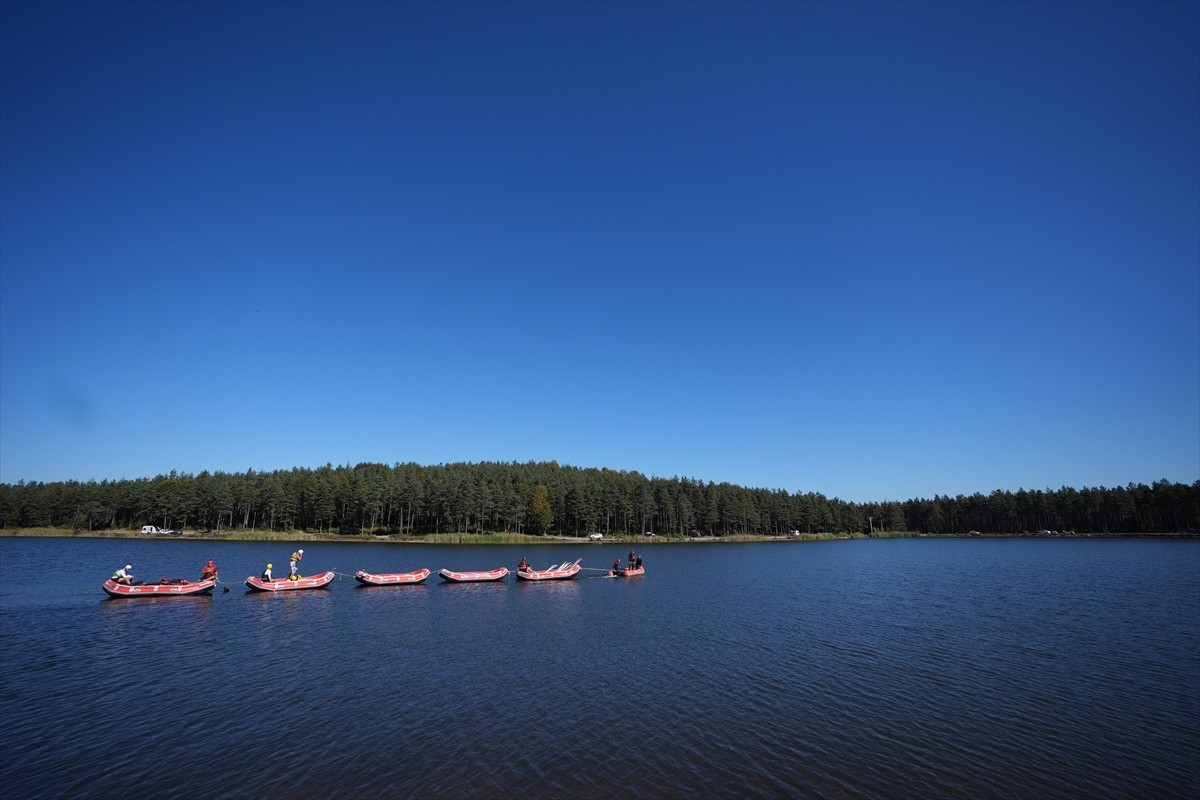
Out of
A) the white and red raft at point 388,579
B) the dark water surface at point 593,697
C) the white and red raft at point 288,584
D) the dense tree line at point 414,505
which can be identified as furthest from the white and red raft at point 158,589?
the dense tree line at point 414,505

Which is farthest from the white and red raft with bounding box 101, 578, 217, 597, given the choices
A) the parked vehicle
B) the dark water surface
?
the parked vehicle

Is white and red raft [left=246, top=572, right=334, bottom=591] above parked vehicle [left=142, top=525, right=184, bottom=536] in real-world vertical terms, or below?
above

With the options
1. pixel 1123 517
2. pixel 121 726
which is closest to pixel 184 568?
pixel 121 726

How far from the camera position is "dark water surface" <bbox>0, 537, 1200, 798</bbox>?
50.6ft

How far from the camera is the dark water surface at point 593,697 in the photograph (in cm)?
1541

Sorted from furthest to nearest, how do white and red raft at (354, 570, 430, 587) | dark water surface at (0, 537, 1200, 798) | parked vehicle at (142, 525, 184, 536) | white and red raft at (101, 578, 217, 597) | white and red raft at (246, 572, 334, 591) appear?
parked vehicle at (142, 525, 184, 536), white and red raft at (354, 570, 430, 587), white and red raft at (246, 572, 334, 591), white and red raft at (101, 578, 217, 597), dark water surface at (0, 537, 1200, 798)

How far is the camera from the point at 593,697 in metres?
21.8

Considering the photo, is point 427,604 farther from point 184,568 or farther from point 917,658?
point 184,568

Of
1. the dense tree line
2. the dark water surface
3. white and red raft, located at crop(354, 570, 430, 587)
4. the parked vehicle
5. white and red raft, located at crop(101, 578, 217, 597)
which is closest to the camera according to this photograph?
the dark water surface

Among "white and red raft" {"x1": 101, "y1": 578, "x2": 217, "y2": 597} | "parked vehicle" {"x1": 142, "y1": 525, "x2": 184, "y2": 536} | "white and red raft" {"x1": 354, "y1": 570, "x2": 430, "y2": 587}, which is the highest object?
"white and red raft" {"x1": 101, "y1": 578, "x2": 217, "y2": 597}

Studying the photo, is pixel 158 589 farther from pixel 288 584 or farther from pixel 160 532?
pixel 160 532

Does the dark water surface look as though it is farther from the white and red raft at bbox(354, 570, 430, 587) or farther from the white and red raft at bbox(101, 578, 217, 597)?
the white and red raft at bbox(354, 570, 430, 587)

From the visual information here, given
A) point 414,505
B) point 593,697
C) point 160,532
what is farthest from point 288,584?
point 160,532

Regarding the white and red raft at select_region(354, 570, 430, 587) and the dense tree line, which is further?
the dense tree line
